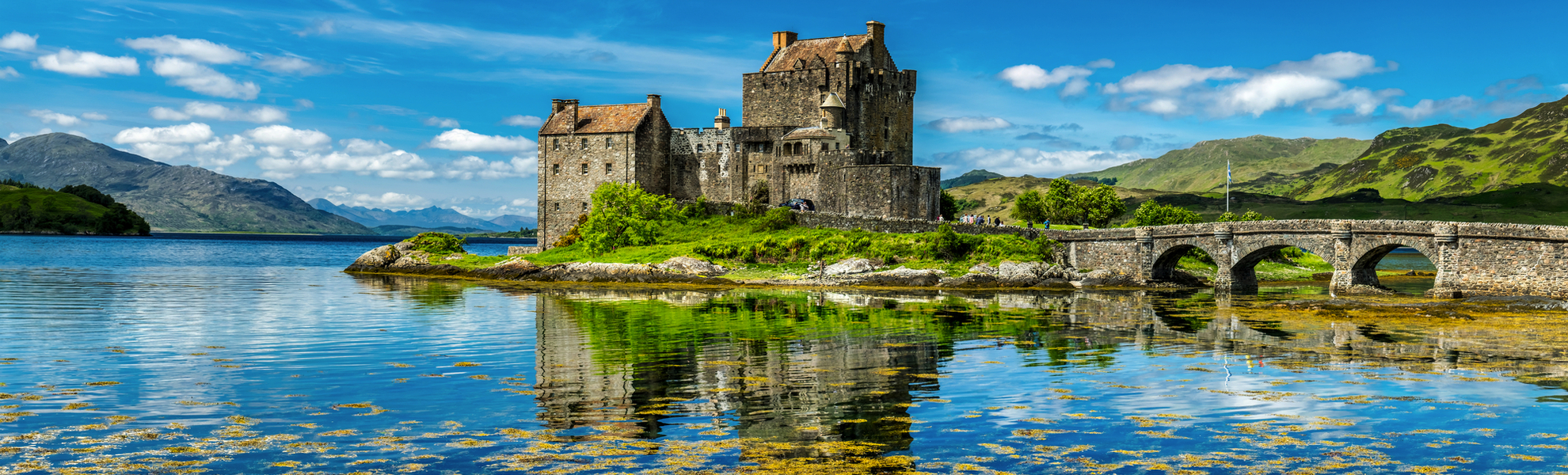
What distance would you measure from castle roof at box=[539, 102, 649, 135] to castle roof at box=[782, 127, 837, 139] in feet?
42.6

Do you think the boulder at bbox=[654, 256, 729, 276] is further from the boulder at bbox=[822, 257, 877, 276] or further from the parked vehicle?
the parked vehicle

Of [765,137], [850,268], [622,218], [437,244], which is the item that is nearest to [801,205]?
[765,137]

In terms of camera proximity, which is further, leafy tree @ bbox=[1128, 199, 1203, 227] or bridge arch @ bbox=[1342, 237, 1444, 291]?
leafy tree @ bbox=[1128, 199, 1203, 227]

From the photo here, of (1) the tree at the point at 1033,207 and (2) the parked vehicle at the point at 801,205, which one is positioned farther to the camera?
(1) the tree at the point at 1033,207

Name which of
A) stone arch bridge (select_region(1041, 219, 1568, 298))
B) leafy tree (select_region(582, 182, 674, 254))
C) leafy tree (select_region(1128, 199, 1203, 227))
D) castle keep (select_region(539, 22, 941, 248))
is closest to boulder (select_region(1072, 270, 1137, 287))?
stone arch bridge (select_region(1041, 219, 1568, 298))

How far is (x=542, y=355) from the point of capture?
30.0 metres

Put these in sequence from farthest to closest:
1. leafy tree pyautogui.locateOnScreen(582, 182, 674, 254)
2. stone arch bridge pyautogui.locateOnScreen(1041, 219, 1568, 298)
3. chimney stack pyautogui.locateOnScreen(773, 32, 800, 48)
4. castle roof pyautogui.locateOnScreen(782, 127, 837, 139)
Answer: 1. chimney stack pyautogui.locateOnScreen(773, 32, 800, 48)
2. castle roof pyautogui.locateOnScreen(782, 127, 837, 139)
3. leafy tree pyautogui.locateOnScreen(582, 182, 674, 254)
4. stone arch bridge pyautogui.locateOnScreen(1041, 219, 1568, 298)

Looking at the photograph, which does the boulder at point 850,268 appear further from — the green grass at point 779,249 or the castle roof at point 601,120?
the castle roof at point 601,120

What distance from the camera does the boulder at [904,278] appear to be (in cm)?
6444

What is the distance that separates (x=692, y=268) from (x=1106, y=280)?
26.3m

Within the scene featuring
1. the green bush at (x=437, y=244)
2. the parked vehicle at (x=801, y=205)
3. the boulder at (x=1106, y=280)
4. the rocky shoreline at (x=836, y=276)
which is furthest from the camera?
the green bush at (x=437, y=244)

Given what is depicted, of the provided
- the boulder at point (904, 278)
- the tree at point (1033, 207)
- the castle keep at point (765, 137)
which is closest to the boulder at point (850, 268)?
the boulder at point (904, 278)

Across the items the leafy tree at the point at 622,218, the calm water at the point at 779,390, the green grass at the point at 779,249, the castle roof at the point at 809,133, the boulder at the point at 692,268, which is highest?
the castle roof at the point at 809,133

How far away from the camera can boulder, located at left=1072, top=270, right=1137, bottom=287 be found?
→ 65562mm
